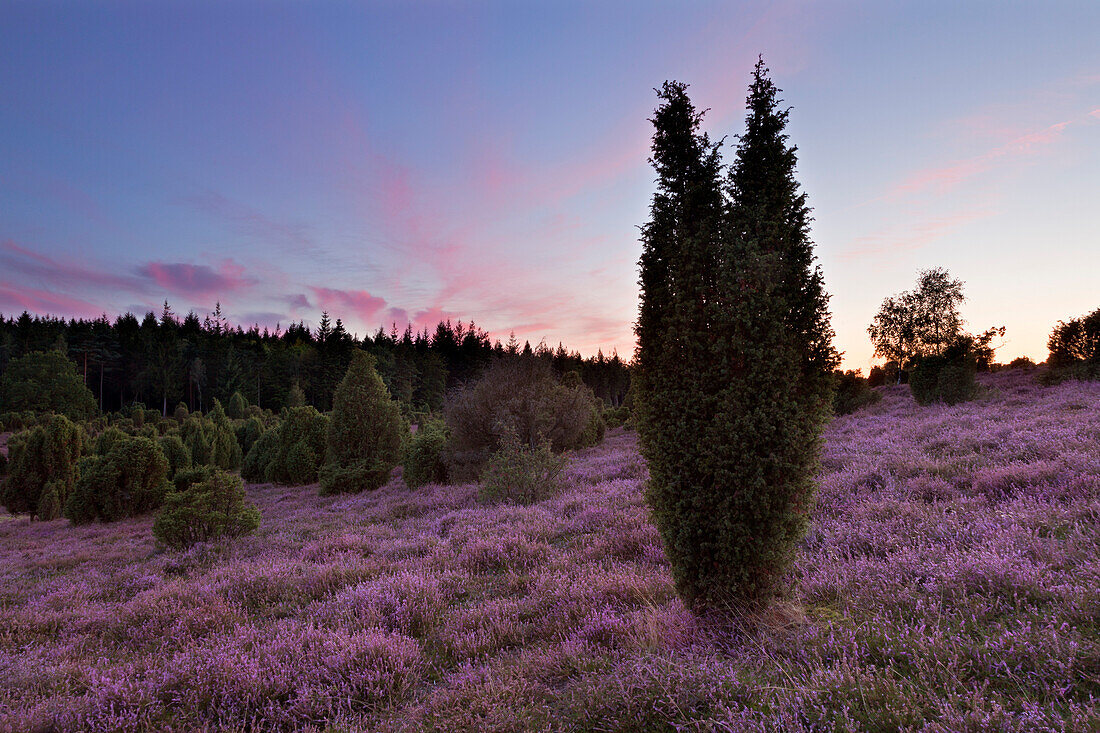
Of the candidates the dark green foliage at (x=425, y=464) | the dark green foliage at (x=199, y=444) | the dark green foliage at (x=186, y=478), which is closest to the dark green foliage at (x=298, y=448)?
the dark green foliage at (x=186, y=478)

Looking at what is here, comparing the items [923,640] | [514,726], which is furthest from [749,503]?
[514,726]

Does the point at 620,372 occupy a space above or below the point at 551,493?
above

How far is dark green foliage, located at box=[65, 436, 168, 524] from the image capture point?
1830 cm

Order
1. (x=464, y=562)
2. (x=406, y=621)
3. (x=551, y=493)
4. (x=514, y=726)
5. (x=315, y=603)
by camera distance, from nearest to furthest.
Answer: (x=514, y=726) → (x=406, y=621) → (x=315, y=603) → (x=464, y=562) → (x=551, y=493)

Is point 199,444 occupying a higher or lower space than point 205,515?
higher

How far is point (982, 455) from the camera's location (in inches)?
381

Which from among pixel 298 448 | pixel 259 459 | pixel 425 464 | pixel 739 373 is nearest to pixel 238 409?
pixel 259 459

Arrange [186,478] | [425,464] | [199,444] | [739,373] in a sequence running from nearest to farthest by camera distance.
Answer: [739,373] < [425,464] < [186,478] < [199,444]

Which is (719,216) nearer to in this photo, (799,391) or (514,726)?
(799,391)

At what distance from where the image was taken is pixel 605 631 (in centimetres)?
451

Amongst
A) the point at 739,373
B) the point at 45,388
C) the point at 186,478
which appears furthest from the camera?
the point at 45,388

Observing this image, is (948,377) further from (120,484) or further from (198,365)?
(198,365)

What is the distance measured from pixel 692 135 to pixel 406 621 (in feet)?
20.3

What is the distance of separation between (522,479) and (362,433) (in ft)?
37.6
